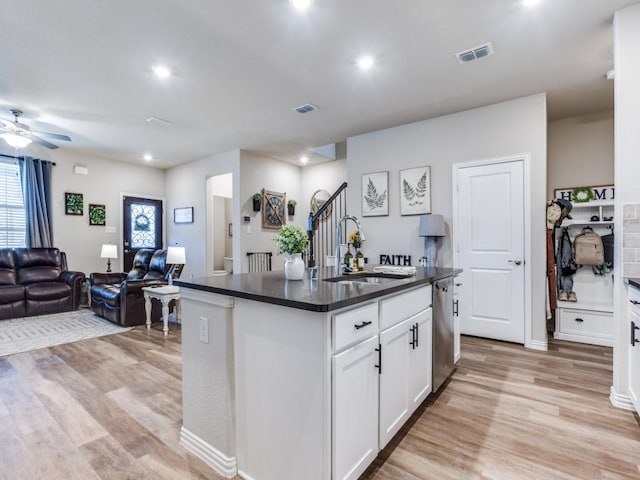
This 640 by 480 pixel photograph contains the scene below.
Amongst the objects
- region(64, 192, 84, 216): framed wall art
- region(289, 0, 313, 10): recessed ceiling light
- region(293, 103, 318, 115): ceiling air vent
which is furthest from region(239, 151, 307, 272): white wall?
region(289, 0, 313, 10): recessed ceiling light

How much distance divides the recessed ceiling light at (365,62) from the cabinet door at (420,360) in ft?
7.29

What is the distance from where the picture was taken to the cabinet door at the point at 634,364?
2.06m

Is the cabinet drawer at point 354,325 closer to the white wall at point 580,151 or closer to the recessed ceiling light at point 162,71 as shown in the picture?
the recessed ceiling light at point 162,71

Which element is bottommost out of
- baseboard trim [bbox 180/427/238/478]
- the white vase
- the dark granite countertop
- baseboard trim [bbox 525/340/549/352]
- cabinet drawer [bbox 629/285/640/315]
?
baseboard trim [bbox 525/340/549/352]

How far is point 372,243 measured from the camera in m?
4.86

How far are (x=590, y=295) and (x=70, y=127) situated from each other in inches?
281

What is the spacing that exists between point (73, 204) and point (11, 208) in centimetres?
85

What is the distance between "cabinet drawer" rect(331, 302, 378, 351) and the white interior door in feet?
9.29

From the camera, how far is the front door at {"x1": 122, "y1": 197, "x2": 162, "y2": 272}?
6.89 metres

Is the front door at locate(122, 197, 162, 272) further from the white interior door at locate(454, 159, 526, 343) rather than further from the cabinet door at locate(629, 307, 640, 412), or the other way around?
the cabinet door at locate(629, 307, 640, 412)

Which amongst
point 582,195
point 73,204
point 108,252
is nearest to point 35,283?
point 108,252

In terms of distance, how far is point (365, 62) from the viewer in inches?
119

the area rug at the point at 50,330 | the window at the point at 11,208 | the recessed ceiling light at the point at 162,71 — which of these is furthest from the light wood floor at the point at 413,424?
the window at the point at 11,208

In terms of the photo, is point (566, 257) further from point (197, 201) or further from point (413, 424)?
point (197, 201)
